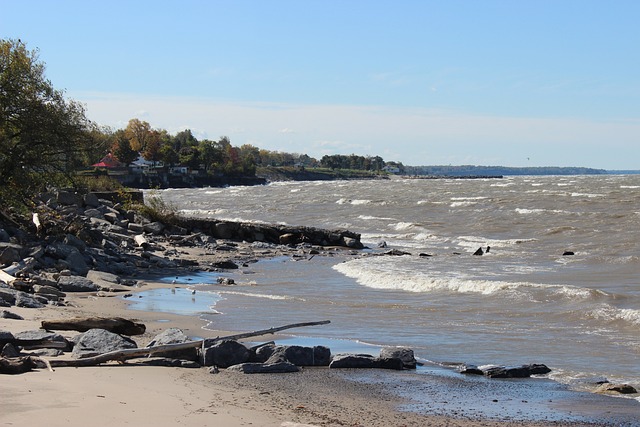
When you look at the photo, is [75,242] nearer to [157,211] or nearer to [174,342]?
[174,342]

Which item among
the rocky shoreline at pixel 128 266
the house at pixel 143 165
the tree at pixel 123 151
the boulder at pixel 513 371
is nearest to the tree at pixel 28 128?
the rocky shoreline at pixel 128 266

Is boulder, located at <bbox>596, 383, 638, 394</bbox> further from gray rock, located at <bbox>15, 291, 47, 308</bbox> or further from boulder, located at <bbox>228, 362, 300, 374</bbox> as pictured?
gray rock, located at <bbox>15, 291, 47, 308</bbox>

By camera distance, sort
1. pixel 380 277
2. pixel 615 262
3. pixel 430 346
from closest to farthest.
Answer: pixel 430 346 < pixel 380 277 < pixel 615 262

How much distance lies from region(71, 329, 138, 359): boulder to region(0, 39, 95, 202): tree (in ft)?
45.4

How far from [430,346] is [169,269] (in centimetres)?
1270

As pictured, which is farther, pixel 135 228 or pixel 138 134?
pixel 138 134

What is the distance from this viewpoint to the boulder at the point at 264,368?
34.1ft

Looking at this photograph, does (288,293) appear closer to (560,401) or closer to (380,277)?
(380,277)

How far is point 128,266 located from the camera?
23.0 metres

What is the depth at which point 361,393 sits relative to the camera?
9641mm

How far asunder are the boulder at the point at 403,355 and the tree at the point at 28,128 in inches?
603

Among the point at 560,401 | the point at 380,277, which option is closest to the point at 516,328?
the point at 560,401

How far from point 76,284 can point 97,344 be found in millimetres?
7705

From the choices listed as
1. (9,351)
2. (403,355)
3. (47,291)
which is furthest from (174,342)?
(47,291)
